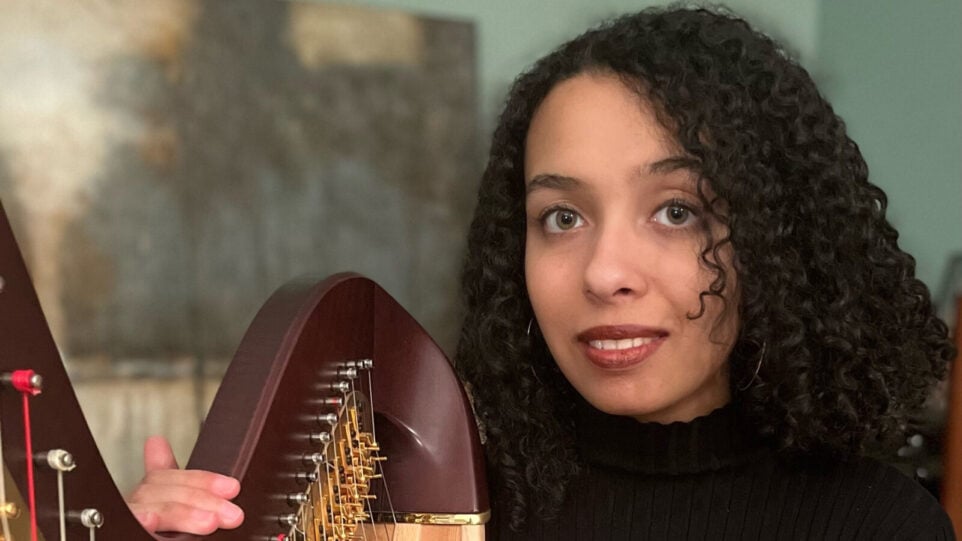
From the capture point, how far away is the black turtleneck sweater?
3.34ft

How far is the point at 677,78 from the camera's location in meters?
0.97

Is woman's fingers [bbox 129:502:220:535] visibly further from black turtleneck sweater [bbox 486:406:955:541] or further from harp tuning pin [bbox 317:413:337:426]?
black turtleneck sweater [bbox 486:406:955:541]

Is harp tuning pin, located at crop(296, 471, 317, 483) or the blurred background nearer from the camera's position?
harp tuning pin, located at crop(296, 471, 317, 483)

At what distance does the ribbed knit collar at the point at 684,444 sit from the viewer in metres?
1.07

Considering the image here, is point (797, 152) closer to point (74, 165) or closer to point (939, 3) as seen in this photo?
point (74, 165)

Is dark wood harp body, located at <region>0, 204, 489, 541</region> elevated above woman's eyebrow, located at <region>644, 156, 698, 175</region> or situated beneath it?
situated beneath

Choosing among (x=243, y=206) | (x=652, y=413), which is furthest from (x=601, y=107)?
(x=243, y=206)

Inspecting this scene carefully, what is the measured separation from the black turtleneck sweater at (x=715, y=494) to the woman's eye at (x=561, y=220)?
23 centimetres

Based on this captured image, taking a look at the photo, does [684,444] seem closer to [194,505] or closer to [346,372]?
[346,372]

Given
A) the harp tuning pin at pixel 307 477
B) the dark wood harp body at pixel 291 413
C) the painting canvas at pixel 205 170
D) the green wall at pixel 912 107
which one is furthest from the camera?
the green wall at pixel 912 107

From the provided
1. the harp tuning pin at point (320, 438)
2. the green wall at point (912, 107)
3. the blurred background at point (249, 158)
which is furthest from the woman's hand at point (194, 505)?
the green wall at point (912, 107)

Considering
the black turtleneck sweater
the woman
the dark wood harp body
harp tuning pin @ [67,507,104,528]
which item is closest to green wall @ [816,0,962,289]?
the woman

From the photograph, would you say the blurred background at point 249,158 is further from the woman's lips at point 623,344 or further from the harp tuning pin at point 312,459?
the harp tuning pin at point 312,459

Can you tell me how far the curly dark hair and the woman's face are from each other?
21mm
